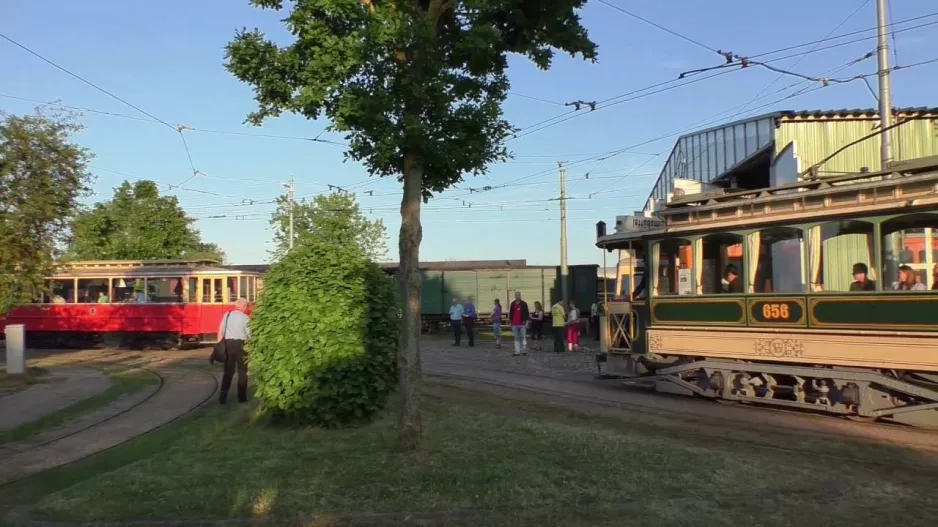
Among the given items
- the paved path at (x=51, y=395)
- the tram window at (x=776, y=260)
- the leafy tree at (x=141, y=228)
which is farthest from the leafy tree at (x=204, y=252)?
the tram window at (x=776, y=260)

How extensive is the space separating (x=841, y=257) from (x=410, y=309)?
6.89 metres

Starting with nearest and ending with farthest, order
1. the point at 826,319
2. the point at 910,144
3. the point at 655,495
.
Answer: the point at 655,495
the point at 826,319
the point at 910,144

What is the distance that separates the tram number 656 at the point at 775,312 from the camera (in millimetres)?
12273

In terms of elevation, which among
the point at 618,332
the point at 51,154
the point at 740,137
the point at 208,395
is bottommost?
the point at 208,395

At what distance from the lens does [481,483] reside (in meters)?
7.16

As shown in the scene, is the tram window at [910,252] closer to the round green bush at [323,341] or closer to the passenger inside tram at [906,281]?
the passenger inside tram at [906,281]

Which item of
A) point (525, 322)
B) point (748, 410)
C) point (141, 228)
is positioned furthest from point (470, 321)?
point (141, 228)

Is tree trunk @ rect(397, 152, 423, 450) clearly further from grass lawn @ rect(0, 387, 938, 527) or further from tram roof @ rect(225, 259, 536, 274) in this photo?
tram roof @ rect(225, 259, 536, 274)

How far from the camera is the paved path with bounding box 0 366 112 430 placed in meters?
12.8

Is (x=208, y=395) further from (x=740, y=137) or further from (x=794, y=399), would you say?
(x=740, y=137)

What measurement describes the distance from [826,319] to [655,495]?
6.04m

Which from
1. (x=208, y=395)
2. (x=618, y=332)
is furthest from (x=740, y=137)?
(x=208, y=395)

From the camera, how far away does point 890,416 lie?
437 inches

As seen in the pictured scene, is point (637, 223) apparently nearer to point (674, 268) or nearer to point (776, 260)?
point (674, 268)
